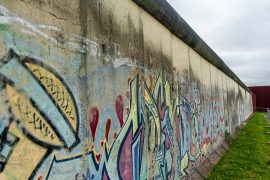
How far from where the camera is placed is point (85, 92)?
10.5 ft

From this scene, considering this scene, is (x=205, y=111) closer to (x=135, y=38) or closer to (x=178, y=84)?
(x=178, y=84)

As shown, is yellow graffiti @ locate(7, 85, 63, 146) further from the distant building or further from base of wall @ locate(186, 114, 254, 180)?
the distant building

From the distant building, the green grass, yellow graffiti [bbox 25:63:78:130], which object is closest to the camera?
yellow graffiti [bbox 25:63:78:130]

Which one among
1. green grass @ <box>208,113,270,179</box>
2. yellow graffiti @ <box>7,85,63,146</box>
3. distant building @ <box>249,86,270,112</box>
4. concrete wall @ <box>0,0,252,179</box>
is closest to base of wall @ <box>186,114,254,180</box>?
green grass @ <box>208,113,270,179</box>

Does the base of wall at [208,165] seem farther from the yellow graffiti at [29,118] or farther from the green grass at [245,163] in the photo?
the yellow graffiti at [29,118]

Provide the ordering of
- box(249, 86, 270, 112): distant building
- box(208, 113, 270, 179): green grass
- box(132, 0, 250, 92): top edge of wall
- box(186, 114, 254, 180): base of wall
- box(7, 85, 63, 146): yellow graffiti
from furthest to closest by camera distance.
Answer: box(249, 86, 270, 112): distant building, box(208, 113, 270, 179): green grass, box(186, 114, 254, 180): base of wall, box(132, 0, 250, 92): top edge of wall, box(7, 85, 63, 146): yellow graffiti

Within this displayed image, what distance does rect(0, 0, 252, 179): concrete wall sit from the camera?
234 centimetres

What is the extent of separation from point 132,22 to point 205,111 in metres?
6.13

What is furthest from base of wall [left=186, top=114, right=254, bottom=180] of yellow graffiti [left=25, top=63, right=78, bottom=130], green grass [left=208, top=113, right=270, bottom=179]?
yellow graffiti [left=25, top=63, right=78, bottom=130]

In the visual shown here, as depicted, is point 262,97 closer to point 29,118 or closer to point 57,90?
point 57,90

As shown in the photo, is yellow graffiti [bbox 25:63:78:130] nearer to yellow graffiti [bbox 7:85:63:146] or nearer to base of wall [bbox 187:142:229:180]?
yellow graffiti [bbox 7:85:63:146]

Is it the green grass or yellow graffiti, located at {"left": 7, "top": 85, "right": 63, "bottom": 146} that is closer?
yellow graffiti, located at {"left": 7, "top": 85, "right": 63, "bottom": 146}

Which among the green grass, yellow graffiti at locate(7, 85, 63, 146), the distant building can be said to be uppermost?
the distant building

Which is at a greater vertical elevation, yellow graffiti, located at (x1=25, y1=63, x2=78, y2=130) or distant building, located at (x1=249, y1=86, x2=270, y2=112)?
distant building, located at (x1=249, y1=86, x2=270, y2=112)
